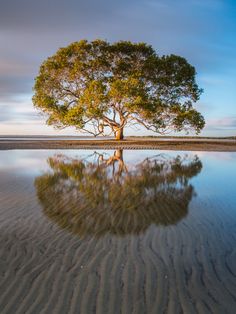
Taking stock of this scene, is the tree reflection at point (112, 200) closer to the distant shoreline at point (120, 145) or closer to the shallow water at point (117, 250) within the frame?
the shallow water at point (117, 250)

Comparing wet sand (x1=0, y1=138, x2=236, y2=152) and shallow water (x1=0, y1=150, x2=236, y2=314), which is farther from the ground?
shallow water (x1=0, y1=150, x2=236, y2=314)

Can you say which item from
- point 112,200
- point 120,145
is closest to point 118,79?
point 120,145

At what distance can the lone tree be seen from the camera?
1448 inches

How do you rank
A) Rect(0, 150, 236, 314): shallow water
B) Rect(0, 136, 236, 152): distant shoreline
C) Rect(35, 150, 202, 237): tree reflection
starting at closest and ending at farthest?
Rect(0, 150, 236, 314): shallow water < Rect(35, 150, 202, 237): tree reflection < Rect(0, 136, 236, 152): distant shoreline

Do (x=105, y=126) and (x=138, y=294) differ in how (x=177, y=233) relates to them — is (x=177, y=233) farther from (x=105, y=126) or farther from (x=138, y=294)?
(x=105, y=126)

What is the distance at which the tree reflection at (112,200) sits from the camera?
6.67 meters

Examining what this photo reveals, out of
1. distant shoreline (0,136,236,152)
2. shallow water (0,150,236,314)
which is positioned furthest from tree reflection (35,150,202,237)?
distant shoreline (0,136,236,152)

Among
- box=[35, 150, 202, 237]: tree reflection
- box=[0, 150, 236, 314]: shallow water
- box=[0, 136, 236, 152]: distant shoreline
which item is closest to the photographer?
box=[0, 150, 236, 314]: shallow water

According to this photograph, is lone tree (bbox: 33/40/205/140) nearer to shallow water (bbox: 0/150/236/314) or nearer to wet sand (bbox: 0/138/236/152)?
wet sand (bbox: 0/138/236/152)

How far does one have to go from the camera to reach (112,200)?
8750mm

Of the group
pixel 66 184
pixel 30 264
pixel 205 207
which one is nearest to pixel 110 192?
pixel 66 184

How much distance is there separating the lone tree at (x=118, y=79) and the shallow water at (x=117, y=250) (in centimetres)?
2726

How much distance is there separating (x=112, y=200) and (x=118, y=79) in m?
28.9

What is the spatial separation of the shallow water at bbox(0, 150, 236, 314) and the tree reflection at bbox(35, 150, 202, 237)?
0.08 ft
